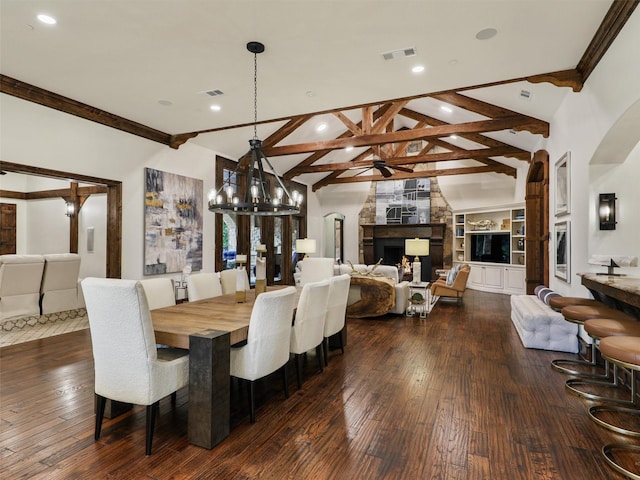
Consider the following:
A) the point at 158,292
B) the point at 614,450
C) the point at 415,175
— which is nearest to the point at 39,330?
the point at 158,292

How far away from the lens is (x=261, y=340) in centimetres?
255

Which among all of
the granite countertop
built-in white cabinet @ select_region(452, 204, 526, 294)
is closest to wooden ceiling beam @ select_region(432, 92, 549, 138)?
the granite countertop

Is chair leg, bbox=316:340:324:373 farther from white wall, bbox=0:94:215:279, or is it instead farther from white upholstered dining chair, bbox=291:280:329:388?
white wall, bbox=0:94:215:279

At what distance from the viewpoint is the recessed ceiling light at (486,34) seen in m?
3.22

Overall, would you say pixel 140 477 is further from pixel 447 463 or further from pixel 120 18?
pixel 120 18

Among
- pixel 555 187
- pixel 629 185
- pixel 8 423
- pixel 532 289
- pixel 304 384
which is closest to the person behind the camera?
pixel 8 423

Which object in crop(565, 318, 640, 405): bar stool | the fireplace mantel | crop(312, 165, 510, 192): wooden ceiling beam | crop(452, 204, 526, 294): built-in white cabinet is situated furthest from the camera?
the fireplace mantel

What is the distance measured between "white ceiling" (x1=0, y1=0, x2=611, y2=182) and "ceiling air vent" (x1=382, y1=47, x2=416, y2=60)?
69mm

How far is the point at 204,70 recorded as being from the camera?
4023 mm

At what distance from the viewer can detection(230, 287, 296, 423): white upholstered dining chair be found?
2.52m

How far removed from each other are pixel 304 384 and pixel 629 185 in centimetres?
394

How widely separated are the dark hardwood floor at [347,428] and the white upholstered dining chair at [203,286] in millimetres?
1067

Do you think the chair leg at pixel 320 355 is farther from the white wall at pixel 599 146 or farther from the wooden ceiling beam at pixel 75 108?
the wooden ceiling beam at pixel 75 108

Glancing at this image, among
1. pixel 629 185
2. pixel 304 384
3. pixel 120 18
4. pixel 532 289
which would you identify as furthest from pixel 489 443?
pixel 532 289
